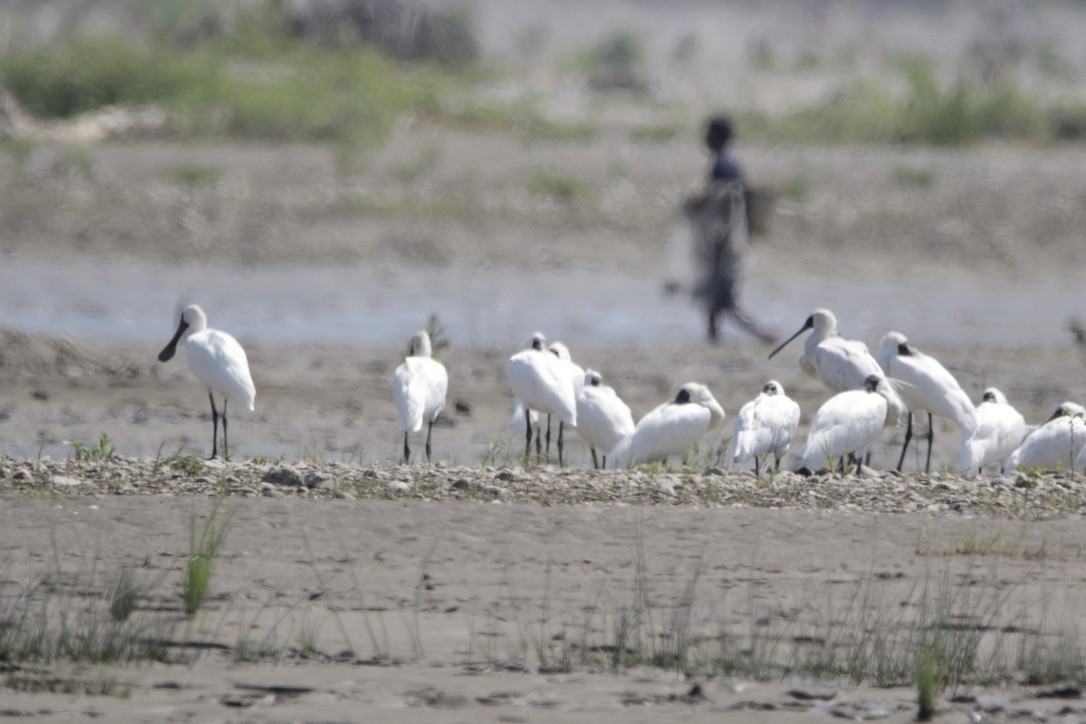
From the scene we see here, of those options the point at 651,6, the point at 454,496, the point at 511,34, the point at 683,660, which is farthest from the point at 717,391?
the point at 651,6

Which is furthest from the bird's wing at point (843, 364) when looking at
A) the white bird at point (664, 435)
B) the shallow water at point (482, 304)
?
the shallow water at point (482, 304)

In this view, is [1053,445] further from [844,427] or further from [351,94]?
[351,94]

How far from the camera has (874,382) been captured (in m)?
9.91

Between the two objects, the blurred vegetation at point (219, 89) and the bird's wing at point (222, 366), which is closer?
the bird's wing at point (222, 366)

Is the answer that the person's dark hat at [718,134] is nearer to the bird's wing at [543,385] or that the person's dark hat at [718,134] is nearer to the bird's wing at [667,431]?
the bird's wing at [543,385]

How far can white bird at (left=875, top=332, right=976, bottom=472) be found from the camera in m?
10.2

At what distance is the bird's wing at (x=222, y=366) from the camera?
33.0ft

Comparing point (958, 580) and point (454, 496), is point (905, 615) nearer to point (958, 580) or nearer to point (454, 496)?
point (958, 580)

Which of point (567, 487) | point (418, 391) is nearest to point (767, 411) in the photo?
point (567, 487)

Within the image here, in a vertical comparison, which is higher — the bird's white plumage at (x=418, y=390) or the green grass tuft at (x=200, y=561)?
the bird's white plumage at (x=418, y=390)

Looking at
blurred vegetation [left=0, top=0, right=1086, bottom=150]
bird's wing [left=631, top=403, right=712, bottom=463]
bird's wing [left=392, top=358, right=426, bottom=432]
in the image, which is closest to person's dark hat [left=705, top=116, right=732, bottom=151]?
bird's wing [left=392, top=358, right=426, bottom=432]

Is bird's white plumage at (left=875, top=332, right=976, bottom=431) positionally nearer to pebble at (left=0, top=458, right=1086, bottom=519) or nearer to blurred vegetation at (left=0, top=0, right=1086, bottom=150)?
pebble at (left=0, top=458, right=1086, bottom=519)

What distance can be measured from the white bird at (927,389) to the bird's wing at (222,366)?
3.61 meters

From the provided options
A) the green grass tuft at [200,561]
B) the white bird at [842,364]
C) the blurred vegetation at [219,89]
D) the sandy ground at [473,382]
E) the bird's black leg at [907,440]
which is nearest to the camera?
the sandy ground at [473,382]
